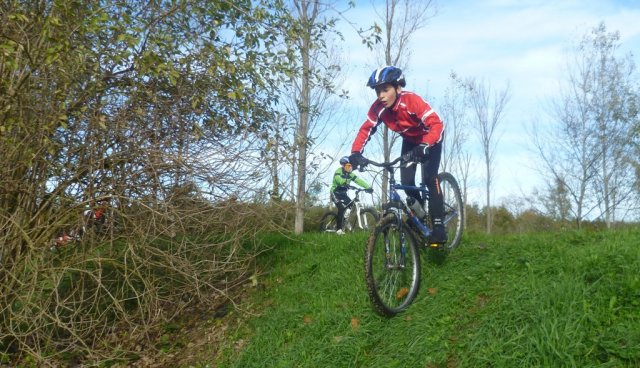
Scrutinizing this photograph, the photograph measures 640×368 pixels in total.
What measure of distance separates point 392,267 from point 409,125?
5.09ft

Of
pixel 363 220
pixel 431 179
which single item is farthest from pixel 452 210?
pixel 363 220

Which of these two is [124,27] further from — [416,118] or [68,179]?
[416,118]

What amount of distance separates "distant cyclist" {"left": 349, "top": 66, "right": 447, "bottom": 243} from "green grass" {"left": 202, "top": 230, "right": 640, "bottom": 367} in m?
0.72

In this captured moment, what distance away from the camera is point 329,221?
36.1 ft

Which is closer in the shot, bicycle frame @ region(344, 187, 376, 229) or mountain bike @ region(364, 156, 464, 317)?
mountain bike @ region(364, 156, 464, 317)

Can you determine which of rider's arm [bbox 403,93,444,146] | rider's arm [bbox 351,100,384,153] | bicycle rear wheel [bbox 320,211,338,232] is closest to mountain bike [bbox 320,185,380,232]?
bicycle rear wheel [bbox 320,211,338,232]

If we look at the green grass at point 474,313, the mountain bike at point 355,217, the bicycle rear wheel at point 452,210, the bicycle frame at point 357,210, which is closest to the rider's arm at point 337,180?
the mountain bike at point 355,217

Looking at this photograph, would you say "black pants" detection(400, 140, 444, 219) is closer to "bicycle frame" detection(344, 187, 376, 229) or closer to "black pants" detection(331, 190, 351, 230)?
"bicycle frame" detection(344, 187, 376, 229)

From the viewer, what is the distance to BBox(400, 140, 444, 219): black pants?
5.25 m

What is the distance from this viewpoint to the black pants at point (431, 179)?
525cm

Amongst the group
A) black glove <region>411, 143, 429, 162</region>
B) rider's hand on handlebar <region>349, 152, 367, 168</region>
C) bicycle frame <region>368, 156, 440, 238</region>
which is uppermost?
black glove <region>411, 143, 429, 162</region>

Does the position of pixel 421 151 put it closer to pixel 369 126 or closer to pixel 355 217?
pixel 369 126

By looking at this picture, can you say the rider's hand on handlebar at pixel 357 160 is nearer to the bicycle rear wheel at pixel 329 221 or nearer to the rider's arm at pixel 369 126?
the rider's arm at pixel 369 126

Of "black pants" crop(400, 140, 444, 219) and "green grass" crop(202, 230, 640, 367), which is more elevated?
"black pants" crop(400, 140, 444, 219)
